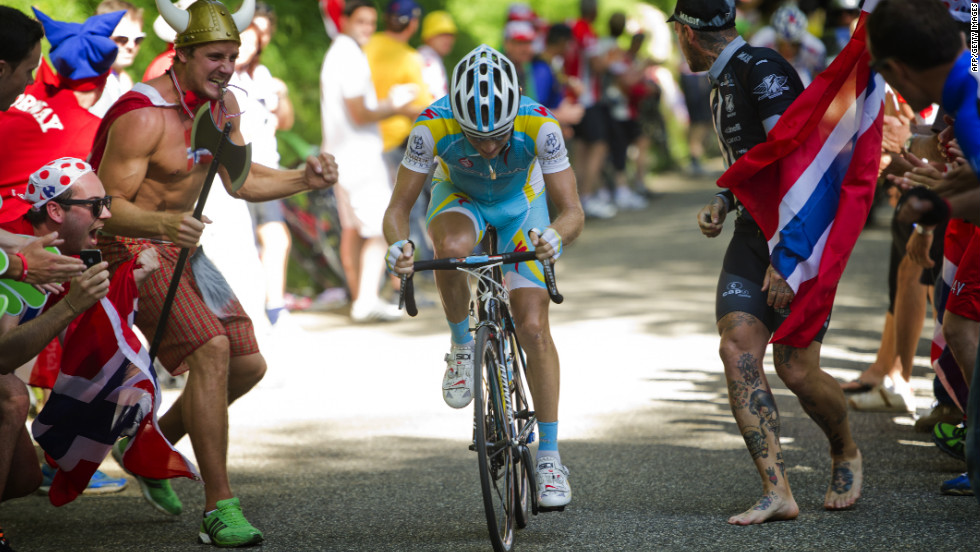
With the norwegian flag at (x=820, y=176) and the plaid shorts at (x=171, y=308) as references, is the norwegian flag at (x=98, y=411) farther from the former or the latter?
the norwegian flag at (x=820, y=176)

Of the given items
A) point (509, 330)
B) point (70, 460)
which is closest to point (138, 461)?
point (70, 460)

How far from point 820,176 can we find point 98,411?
319cm

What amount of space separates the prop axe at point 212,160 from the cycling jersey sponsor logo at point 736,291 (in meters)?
2.26

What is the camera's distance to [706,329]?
951 cm

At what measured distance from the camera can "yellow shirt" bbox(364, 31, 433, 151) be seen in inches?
414

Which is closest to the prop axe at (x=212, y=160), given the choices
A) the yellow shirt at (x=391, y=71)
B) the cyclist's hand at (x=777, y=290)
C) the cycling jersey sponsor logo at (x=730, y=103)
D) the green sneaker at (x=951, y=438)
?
the cycling jersey sponsor logo at (x=730, y=103)

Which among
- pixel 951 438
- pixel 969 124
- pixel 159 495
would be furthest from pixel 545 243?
pixel 951 438

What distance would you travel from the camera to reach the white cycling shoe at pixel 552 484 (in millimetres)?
4961

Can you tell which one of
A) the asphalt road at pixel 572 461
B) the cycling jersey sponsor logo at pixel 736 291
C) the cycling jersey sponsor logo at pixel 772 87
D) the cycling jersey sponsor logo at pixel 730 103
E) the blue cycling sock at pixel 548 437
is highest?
the cycling jersey sponsor logo at pixel 772 87

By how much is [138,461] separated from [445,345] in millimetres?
4439

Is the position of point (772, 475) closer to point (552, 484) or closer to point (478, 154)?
point (552, 484)

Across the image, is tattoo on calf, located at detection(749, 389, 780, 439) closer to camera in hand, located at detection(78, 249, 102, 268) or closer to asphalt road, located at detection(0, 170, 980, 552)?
asphalt road, located at detection(0, 170, 980, 552)

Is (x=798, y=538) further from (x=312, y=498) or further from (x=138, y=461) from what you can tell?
(x=138, y=461)

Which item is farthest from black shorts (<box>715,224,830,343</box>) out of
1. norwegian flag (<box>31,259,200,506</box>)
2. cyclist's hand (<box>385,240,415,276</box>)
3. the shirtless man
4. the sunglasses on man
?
the sunglasses on man
